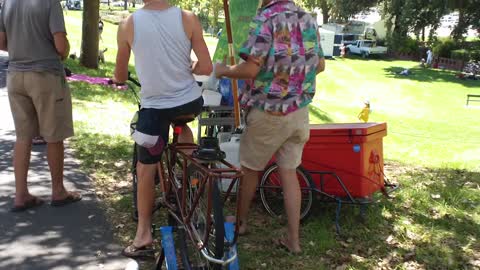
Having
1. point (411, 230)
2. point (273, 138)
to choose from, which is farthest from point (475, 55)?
point (273, 138)

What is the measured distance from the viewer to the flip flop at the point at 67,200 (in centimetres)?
477

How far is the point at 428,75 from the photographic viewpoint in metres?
40.1

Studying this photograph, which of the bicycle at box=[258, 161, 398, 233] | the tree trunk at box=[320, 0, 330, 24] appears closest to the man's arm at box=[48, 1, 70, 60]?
the bicycle at box=[258, 161, 398, 233]

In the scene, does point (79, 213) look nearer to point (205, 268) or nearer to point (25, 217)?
point (25, 217)

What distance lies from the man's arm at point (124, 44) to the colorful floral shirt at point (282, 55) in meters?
0.77

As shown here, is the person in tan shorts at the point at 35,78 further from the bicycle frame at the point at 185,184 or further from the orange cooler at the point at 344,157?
the orange cooler at the point at 344,157

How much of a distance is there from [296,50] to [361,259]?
1.65 meters

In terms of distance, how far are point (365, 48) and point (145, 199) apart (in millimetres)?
52591

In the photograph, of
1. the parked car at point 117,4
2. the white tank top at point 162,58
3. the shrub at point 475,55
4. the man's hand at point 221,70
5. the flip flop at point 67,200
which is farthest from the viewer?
the parked car at point 117,4

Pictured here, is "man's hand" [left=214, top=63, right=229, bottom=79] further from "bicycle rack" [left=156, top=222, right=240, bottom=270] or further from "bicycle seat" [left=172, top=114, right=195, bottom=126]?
"bicycle rack" [left=156, top=222, right=240, bottom=270]

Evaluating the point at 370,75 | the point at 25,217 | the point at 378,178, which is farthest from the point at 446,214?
the point at 370,75

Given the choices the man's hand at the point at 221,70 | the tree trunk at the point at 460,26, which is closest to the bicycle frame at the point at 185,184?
the man's hand at the point at 221,70

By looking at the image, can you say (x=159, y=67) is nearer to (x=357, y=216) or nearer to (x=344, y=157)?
(x=344, y=157)

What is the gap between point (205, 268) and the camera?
3.23 meters
